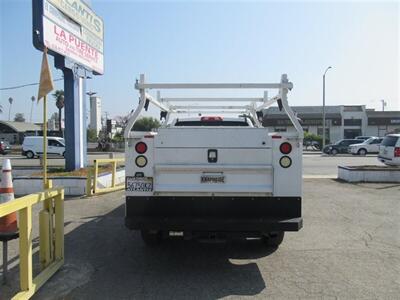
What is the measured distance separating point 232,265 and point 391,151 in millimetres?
14196

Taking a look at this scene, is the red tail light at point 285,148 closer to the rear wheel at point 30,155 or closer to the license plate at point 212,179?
the license plate at point 212,179

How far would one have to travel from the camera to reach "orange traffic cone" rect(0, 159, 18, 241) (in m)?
4.69

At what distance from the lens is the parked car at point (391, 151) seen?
17.5 meters

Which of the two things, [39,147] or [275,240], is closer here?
[275,240]

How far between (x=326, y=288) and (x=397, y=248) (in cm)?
232

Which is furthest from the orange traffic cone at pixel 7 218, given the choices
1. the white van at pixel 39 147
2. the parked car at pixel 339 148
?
the parked car at pixel 339 148

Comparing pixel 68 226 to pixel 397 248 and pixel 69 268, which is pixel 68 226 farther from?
pixel 397 248

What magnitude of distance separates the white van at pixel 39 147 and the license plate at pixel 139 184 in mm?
32026

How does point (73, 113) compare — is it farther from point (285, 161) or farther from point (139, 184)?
point (285, 161)

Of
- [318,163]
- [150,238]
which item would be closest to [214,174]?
[150,238]

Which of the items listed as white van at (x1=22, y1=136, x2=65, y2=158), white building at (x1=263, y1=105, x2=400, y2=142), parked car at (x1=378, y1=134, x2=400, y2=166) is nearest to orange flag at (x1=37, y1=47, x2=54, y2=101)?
parked car at (x1=378, y1=134, x2=400, y2=166)

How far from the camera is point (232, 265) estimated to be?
5672 mm

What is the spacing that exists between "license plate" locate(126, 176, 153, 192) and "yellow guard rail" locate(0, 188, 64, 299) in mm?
887

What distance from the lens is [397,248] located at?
21.4ft
